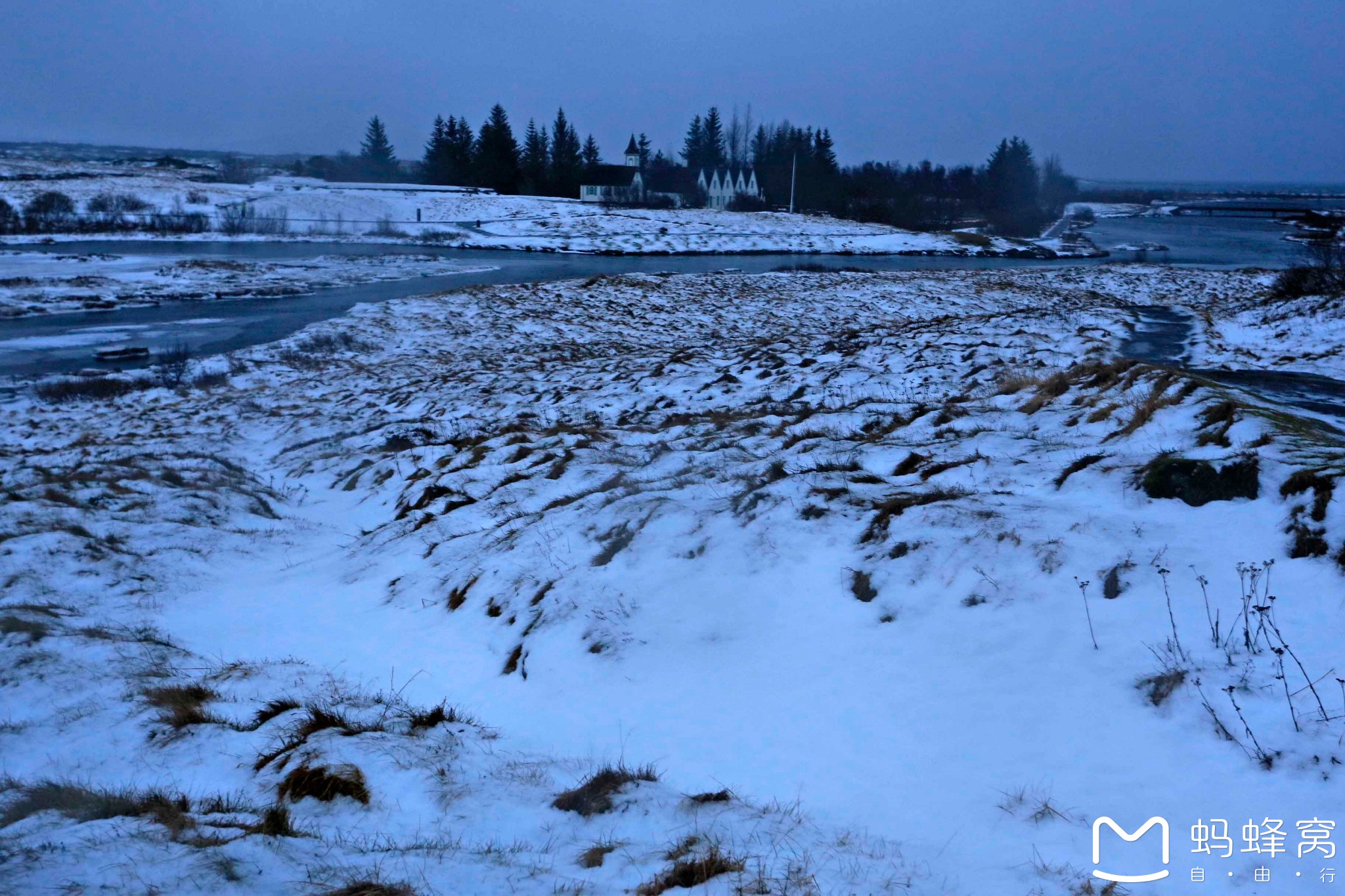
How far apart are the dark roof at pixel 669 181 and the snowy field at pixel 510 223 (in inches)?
573

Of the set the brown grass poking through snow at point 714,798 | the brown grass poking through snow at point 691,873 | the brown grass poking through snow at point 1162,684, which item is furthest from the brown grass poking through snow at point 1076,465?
the brown grass poking through snow at point 691,873

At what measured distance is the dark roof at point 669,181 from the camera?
8425 cm

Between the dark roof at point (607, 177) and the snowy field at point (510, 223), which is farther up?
the dark roof at point (607, 177)

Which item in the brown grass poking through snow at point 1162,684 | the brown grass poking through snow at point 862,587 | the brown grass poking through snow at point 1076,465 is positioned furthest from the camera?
the brown grass poking through snow at point 1076,465

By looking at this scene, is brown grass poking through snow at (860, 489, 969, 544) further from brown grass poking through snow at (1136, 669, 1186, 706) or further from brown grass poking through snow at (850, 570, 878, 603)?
brown grass poking through snow at (1136, 669, 1186, 706)

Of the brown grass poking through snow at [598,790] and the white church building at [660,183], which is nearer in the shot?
the brown grass poking through snow at [598,790]

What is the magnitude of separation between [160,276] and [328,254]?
12630 millimetres

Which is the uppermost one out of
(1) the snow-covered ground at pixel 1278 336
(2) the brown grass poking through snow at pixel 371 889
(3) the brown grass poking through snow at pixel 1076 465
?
(1) the snow-covered ground at pixel 1278 336

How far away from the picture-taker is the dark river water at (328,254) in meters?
19.8

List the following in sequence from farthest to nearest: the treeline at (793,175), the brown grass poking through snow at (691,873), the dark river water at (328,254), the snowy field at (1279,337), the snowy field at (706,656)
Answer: the treeline at (793,175)
the dark river water at (328,254)
the snowy field at (1279,337)
the snowy field at (706,656)
the brown grass poking through snow at (691,873)

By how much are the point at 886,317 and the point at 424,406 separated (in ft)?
47.3

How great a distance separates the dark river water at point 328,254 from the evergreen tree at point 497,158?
31450 millimetres

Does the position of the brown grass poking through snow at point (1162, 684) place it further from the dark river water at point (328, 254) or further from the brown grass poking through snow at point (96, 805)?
the dark river water at point (328, 254)

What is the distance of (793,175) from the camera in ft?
252
